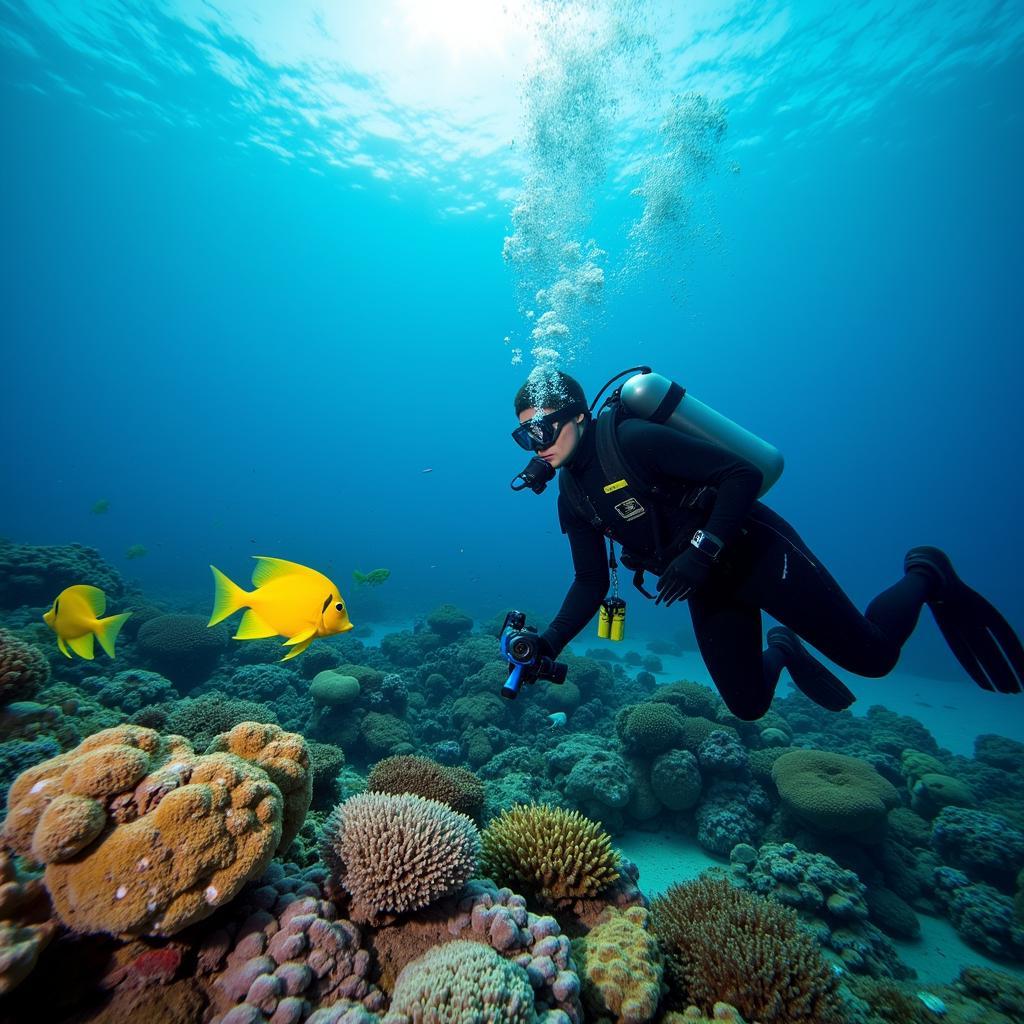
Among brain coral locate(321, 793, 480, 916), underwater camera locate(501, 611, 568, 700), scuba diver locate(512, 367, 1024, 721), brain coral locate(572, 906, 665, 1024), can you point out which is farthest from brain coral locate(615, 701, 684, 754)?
brain coral locate(321, 793, 480, 916)

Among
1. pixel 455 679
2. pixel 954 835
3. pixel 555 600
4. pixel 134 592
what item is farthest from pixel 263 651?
pixel 555 600

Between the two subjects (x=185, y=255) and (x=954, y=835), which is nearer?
(x=954, y=835)

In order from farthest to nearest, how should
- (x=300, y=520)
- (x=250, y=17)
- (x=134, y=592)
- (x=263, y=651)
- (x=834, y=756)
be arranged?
1. (x=300, y=520)
2. (x=250, y=17)
3. (x=134, y=592)
4. (x=263, y=651)
5. (x=834, y=756)

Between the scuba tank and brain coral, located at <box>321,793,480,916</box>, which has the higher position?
the scuba tank

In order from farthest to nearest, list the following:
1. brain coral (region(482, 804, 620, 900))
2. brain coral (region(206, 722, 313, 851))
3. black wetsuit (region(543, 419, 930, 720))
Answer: black wetsuit (region(543, 419, 930, 720)), brain coral (region(482, 804, 620, 900)), brain coral (region(206, 722, 313, 851))

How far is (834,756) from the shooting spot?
7.71 meters

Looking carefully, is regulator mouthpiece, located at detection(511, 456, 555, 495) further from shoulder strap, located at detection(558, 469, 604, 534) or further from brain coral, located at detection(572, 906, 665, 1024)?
brain coral, located at detection(572, 906, 665, 1024)

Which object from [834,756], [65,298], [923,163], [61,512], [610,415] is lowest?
[61,512]

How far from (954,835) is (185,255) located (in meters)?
93.5

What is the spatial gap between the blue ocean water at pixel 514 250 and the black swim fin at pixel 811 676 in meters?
5.69

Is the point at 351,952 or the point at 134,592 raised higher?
the point at 351,952

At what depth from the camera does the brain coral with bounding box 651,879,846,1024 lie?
264 centimetres

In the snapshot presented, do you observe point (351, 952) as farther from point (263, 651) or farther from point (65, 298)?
point (65, 298)

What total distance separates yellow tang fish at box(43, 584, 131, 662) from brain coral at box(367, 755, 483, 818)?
2.97m
